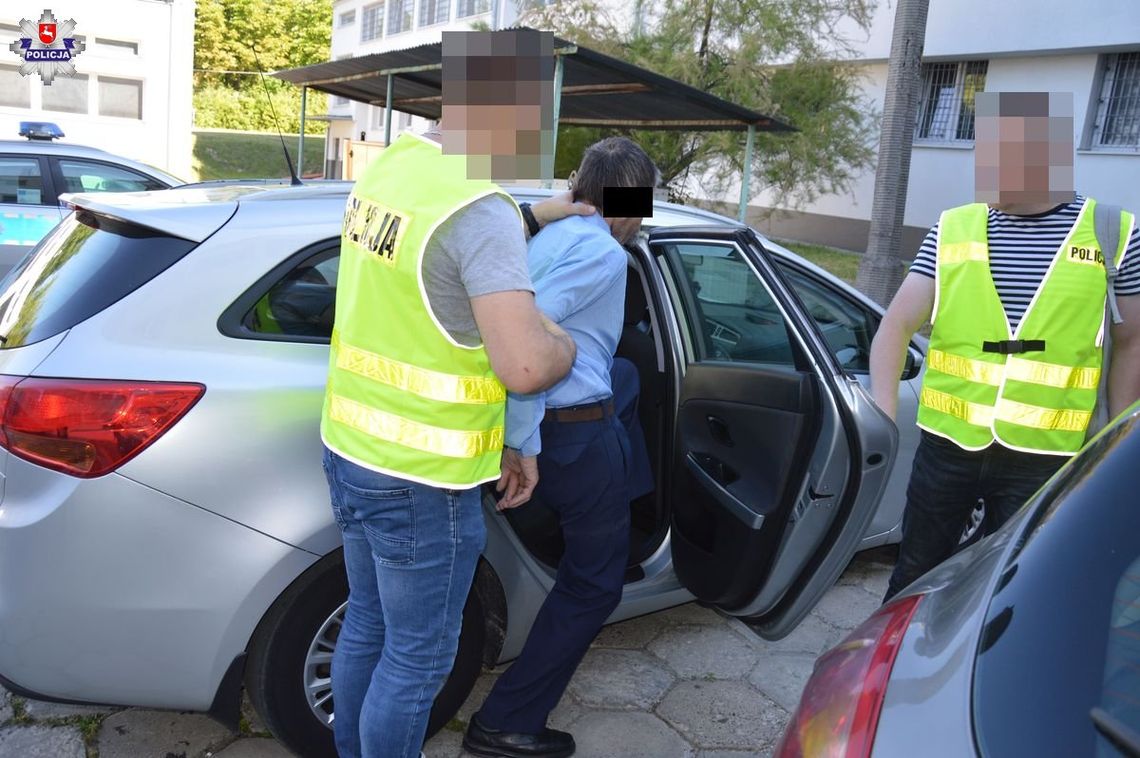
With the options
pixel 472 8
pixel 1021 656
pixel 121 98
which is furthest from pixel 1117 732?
pixel 472 8

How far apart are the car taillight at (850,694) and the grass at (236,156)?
26476 mm

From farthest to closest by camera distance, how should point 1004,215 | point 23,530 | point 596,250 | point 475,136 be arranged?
point 1004,215
point 596,250
point 23,530
point 475,136

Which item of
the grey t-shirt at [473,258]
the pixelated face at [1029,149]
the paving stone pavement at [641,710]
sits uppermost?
the pixelated face at [1029,149]

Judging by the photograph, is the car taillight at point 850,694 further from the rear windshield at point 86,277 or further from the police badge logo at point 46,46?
the police badge logo at point 46,46

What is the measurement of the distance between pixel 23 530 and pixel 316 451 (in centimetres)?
63

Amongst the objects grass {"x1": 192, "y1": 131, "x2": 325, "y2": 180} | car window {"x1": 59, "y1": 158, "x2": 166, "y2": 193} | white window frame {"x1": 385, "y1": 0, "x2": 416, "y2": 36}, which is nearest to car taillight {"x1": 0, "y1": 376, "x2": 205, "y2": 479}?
car window {"x1": 59, "y1": 158, "x2": 166, "y2": 193}

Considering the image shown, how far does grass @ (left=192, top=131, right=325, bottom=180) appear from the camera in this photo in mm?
28047

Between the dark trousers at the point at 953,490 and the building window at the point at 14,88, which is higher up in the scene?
the building window at the point at 14,88

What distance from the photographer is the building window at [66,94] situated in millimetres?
20219

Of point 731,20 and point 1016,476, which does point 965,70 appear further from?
point 1016,476

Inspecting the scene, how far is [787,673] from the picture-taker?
3.26 meters

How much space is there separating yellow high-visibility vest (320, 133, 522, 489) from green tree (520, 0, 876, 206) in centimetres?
1081

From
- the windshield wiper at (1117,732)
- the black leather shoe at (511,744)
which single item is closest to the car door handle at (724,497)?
the black leather shoe at (511,744)

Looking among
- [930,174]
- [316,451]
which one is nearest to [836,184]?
[930,174]
